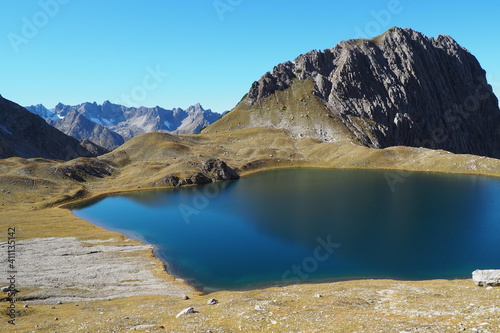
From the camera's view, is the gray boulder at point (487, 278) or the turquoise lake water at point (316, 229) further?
the turquoise lake water at point (316, 229)

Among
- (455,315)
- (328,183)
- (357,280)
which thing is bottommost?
(357,280)

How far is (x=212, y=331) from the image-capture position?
26125 millimetres

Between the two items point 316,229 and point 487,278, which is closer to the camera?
point 487,278

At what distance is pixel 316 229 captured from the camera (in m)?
73.9

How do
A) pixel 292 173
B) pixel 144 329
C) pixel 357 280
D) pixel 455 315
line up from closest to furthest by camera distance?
pixel 455 315, pixel 144 329, pixel 357 280, pixel 292 173

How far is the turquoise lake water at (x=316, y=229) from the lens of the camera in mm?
54219

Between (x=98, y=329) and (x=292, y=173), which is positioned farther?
(x=292, y=173)

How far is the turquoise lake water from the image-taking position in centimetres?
5422

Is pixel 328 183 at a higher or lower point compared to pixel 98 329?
higher

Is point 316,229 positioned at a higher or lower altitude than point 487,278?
higher

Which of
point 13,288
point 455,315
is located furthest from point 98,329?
point 455,315

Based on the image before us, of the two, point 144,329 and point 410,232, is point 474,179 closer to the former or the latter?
point 410,232

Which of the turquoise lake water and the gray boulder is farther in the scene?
the turquoise lake water

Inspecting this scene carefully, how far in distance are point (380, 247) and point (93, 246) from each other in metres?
58.9
